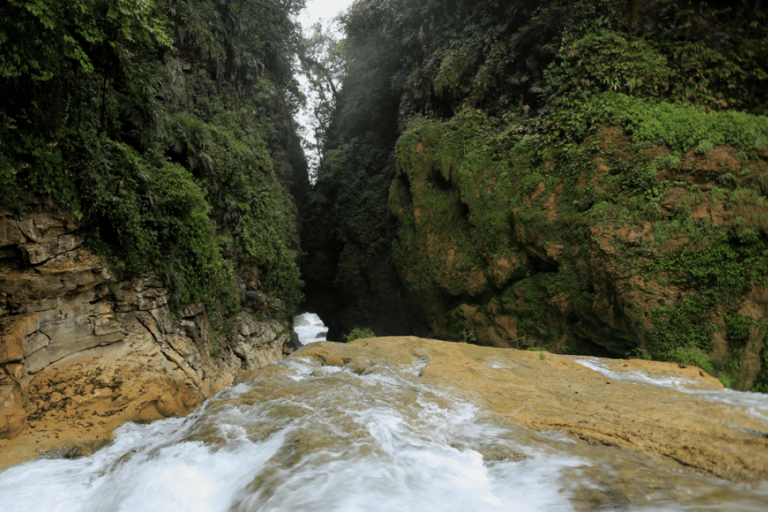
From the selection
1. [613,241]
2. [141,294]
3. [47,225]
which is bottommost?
[141,294]

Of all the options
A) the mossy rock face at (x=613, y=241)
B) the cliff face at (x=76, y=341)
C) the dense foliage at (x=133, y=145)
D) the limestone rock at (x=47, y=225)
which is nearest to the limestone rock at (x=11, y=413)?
the cliff face at (x=76, y=341)

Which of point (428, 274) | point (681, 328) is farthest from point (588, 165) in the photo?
point (428, 274)

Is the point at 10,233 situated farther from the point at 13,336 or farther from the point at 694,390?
the point at 694,390

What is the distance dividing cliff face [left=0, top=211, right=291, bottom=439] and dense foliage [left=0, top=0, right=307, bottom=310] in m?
Answer: 0.43

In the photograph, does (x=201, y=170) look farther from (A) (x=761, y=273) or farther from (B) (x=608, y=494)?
(A) (x=761, y=273)

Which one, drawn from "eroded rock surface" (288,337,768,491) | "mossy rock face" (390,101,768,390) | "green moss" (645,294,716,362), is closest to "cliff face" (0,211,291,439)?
"eroded rock surface" (288,337,768,491)

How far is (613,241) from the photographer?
29.2 feet

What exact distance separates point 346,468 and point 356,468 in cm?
8

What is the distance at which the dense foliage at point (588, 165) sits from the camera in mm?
7656

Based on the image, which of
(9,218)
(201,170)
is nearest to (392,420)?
(9,218)

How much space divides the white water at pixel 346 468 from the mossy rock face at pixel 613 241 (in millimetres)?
6744

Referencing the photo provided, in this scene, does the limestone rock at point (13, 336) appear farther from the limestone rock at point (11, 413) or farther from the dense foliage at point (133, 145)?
the dense foliage at point (133, 145)

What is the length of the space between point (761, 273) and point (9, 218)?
42.8 ft

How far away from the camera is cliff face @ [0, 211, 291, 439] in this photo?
459 cm
